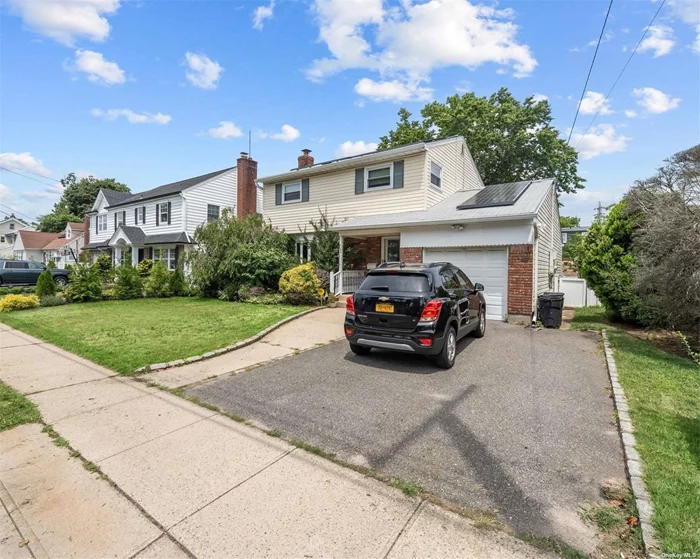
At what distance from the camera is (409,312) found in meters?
5.81

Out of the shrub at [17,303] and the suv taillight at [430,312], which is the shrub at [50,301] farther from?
the suv taillight at [430,312]

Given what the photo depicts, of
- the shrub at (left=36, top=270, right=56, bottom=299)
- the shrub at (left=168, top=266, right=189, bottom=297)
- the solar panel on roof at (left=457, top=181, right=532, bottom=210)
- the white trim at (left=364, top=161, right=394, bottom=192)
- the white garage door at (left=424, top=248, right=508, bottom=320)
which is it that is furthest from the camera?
the shrub at (left=168, top=266, right=189, bottom=297)

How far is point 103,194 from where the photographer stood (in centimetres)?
3100

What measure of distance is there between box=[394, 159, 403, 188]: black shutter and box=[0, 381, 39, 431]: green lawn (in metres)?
13.0

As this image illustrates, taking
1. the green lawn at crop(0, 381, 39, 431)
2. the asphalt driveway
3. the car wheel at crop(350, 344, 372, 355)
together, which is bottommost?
the green lawn at crop(0, 381, 39, 431)

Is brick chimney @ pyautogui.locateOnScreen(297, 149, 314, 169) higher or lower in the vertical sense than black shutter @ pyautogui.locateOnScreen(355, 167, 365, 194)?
higher

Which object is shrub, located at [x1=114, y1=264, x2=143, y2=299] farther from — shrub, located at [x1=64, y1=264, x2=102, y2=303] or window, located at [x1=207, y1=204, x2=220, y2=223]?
window, located at [x1=207, y1=204, x2=220, y2=223]

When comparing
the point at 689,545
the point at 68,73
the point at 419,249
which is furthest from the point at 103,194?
the point at 689,545

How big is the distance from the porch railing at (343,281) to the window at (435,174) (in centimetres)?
503

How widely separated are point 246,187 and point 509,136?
2051 centimetres

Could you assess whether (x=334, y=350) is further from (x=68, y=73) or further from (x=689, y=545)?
(x=68, y=73)

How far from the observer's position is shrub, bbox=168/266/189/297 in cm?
1756

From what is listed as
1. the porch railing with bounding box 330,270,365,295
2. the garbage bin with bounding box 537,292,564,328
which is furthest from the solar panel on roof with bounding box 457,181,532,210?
the porch railing with bounding box 330,270,365,295

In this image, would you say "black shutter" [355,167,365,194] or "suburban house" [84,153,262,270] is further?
"suburban house" [84,153,262,270]
